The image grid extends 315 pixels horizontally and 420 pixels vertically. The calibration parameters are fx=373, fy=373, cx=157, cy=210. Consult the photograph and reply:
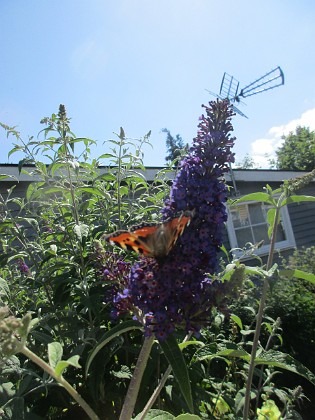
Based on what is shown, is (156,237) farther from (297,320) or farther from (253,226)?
(253,226)

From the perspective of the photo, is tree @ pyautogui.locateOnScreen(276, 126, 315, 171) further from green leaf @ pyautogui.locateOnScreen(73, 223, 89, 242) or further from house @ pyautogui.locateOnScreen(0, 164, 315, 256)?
green leaf @ pyautogui.locateOnScreen(73, 223, 89, 242)

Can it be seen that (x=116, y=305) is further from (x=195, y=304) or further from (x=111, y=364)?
(x=111, y=364)

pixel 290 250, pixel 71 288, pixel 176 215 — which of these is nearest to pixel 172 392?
pixel 71 288

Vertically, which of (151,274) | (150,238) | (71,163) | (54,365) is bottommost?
(54,365)

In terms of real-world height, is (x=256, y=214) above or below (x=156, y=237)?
below

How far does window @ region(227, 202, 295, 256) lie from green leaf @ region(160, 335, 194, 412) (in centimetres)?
927

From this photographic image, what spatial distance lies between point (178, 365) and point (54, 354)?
387 mm

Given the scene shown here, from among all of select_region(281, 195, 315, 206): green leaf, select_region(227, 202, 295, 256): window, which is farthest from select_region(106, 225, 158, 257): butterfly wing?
select_region(227, 202, 295, 256): window

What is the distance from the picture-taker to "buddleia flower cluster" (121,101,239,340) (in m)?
1.18

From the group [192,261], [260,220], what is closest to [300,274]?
[192,261]

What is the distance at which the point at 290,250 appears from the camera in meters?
10.9

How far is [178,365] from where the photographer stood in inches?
46.6

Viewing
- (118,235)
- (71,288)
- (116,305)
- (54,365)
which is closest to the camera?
(54,365)

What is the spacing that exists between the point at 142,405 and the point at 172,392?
21 centimetres
